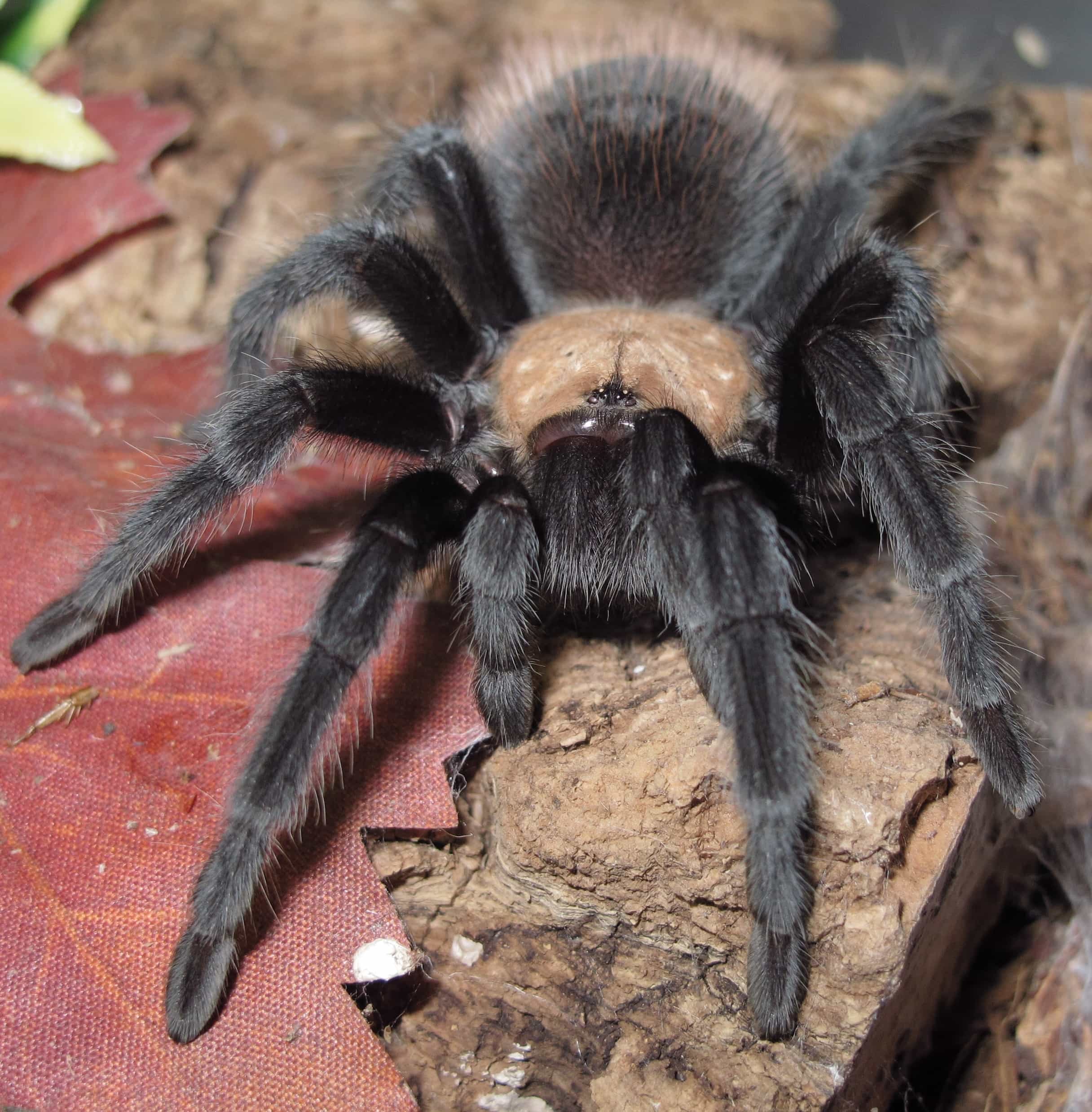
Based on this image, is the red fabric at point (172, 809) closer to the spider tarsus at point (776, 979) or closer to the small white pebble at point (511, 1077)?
the small white pebble at point (511, 1077)

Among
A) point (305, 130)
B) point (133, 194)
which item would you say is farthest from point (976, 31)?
point (133, 194)

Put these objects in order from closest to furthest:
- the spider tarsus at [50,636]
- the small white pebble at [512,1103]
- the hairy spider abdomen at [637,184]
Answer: the small white pebble at [512,1103], the spider tarsus at [50,636], the hairy spider abdomen at [637,184]

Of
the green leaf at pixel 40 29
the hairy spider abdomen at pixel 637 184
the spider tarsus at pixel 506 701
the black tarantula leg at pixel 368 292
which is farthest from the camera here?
the green leaf at pixel 40 29

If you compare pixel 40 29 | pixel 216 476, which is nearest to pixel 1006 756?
pixel 216 476

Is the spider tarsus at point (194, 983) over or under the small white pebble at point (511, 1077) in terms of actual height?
over

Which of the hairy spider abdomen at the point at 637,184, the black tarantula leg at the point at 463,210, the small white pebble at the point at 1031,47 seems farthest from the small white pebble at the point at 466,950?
the small white pebble at the point at 1031,47

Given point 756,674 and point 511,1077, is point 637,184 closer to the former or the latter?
point 756,674
